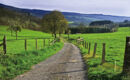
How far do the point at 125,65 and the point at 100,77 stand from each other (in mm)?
1506

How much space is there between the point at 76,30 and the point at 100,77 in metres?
152

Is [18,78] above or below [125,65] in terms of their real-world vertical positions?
below

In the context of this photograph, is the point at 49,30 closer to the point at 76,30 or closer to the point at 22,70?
the point at 22,70

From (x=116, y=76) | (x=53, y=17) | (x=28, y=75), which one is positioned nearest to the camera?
(x=116, y=76)

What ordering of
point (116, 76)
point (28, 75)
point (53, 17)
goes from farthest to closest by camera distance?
point (53, 17) → point (28, 75) → point (116, 76)

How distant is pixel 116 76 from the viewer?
311 inches

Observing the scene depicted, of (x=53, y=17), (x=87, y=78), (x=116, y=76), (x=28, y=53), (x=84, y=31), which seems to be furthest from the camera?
(x=84, y=31)

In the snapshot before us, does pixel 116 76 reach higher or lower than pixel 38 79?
higher

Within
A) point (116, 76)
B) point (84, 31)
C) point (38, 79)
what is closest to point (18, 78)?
point (38, 79)

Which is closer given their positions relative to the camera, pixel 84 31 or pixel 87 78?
pixel 87 78

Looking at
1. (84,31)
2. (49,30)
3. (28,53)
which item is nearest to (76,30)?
(84,31)

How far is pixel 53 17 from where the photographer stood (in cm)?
6247

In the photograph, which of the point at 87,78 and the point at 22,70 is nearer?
the point at 87,78

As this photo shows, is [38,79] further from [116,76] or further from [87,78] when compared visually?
[116,76]
